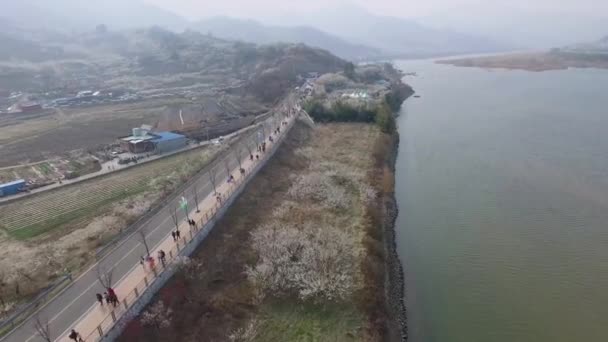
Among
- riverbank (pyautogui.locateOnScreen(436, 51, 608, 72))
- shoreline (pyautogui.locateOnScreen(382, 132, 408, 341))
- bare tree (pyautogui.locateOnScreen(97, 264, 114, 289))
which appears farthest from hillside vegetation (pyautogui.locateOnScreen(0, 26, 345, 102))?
riverbank (pyautogui.locateOnScreen(436, 51, 608, 72))

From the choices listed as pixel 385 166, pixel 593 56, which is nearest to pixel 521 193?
pixel 385 166

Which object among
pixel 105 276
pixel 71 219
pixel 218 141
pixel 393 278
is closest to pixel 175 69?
pixel 218 141

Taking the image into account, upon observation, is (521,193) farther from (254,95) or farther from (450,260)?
(254,95)

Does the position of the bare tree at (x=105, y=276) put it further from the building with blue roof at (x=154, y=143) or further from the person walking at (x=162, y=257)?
the building with blue roof at (x=154, y=143)

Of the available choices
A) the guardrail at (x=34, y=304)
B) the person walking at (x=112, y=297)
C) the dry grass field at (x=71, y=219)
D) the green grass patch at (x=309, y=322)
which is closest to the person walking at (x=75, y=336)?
the person walking at (x=112, y=297)

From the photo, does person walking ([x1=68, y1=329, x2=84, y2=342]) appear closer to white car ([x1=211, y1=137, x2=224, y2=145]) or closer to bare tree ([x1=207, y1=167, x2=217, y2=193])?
bare tree ([x1=207, y1=167, x2=217, y2=193])

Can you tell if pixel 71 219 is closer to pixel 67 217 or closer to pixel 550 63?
pixel 67 217
